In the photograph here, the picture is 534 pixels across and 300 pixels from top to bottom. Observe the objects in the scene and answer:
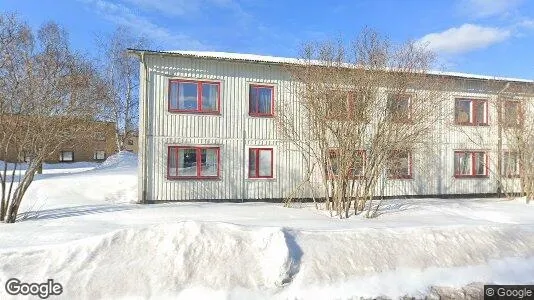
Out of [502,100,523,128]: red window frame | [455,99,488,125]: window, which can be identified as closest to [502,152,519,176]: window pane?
[502,100,523,128]: red window frame

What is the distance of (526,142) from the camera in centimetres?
1625

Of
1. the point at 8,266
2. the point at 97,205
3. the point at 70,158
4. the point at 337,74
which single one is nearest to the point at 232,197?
the point at 97,205

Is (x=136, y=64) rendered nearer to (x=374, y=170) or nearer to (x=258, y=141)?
(x=258, y=141)

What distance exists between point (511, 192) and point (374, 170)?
33.6 ft

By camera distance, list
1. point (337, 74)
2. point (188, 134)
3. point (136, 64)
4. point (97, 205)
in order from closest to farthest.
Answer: point (337, 74) → point (97, 205) → point (188, 134) → point (136, 64)

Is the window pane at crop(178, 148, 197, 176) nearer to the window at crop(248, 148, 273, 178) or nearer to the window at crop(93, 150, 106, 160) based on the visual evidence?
the window at crop(248, 148, 273, 178)

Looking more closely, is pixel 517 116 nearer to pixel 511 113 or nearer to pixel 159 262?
pixel 511 113

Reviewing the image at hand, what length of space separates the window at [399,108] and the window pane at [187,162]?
7.45 metres

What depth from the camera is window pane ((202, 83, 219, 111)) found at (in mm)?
14688

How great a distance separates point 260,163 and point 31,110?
26.8 feet

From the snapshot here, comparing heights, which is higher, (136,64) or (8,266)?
(136,64)

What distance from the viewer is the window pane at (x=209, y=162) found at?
48.0ft

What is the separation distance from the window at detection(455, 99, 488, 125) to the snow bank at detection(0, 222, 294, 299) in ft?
48.1

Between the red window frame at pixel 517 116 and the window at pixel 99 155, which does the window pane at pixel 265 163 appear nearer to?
the red window frame at pixel 517 116
